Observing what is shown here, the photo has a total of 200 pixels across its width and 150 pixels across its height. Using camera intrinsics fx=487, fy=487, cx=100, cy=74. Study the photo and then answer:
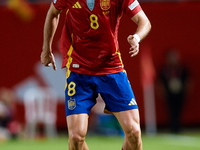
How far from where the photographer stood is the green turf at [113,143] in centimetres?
952

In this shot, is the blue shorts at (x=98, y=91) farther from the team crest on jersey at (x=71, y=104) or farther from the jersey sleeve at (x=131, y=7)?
the jersey sleeve at (x=131, y=7)

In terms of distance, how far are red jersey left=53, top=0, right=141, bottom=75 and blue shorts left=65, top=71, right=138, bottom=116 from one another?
3.2 inches

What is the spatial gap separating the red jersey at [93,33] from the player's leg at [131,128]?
1.66 feet

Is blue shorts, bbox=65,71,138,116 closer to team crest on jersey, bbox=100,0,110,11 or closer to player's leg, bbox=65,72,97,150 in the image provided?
player's leg, bbox=65,72,97,150

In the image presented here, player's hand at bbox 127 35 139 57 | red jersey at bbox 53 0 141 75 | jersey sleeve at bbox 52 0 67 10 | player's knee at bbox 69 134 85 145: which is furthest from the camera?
jersey sleeve at bbox 52 0 67 10

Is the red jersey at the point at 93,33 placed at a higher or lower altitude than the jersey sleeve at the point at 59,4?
lower

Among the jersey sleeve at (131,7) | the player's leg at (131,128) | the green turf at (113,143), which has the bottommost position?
the green turf at (113,143)

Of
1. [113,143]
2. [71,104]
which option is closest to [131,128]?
[71,104]

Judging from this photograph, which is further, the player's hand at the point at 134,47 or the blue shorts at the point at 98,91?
the blue shorts at the point at 98,91

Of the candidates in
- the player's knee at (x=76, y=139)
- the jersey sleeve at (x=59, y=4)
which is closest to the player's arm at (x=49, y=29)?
the jersey sleeve at (x=59, y=4)

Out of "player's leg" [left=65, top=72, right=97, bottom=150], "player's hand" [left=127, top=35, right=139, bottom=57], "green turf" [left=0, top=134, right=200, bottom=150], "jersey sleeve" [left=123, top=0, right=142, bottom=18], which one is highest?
"jersey sleeve" [left=123, top=0, right=142, bottom=18]

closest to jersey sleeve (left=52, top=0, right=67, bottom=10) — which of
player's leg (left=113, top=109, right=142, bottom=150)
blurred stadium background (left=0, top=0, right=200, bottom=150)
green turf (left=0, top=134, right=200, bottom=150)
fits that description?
player's leg (left=113, top=109, right=142, bottom=150)

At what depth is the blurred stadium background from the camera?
12.4 meters

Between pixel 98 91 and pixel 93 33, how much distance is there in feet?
2.12
